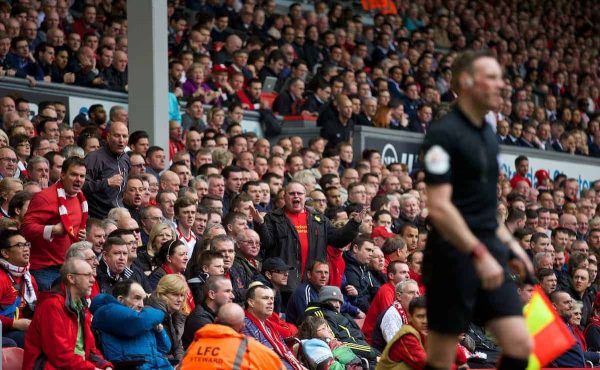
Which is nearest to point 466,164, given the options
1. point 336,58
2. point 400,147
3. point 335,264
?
point 335,264

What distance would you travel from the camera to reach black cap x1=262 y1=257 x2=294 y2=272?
429 inches

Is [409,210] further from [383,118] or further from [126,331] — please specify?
[126,331]

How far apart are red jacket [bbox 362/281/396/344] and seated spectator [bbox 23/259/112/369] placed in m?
3.23

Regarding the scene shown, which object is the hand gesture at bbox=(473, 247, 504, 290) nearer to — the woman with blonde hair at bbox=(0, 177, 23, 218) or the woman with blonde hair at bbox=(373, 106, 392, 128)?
the woman with blonde hair at bbox=(0, 177, 23, 218)

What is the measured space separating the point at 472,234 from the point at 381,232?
7.61 m

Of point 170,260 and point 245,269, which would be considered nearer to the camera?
point 170,260

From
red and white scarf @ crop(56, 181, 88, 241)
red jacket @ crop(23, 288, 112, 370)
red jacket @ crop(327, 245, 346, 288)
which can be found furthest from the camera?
red jacket @ crop(327, 245, 346, 288)

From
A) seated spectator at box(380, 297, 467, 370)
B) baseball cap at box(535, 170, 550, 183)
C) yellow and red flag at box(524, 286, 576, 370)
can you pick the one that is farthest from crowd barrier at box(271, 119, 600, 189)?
yellow and red flag at box(524, 286, 576, 370)

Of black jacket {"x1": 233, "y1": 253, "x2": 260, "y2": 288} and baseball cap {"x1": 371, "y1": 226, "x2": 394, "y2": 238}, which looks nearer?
black jacket {"x1": 233, "y1": 253, "x2": 260, "y2": 288}

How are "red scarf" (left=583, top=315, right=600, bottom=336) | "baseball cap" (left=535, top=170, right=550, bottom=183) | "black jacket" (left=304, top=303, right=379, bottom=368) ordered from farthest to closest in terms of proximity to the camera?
1. "baseball cap" (left=535, top=170, right=550, bottom=183)
2. "red scarf" (left=583, top=315, right=600, bottom=336)
3. "black jacket" (left=304, top=303, right=379, bottom=368)

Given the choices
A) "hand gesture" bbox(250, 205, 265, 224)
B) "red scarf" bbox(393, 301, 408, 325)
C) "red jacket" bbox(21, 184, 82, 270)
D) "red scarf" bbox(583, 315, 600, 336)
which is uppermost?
"red jacket" bbox(21, 184, 82, 270)

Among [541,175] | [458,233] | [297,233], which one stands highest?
[458,233]

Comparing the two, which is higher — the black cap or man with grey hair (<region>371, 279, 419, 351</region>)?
the black cap

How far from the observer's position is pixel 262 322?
31.1 ft
